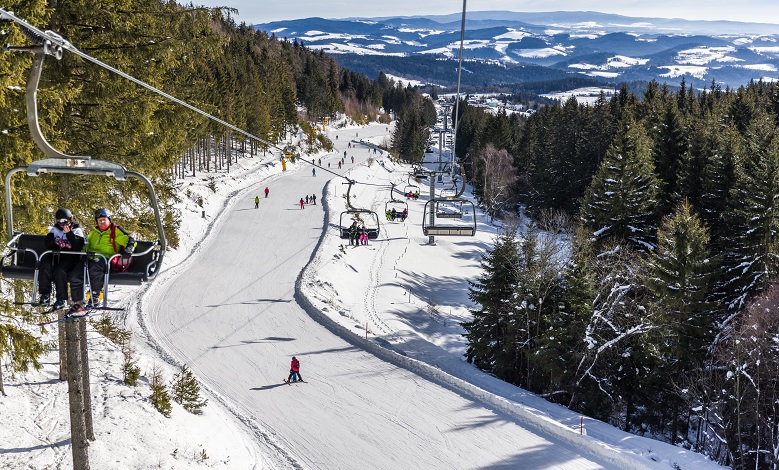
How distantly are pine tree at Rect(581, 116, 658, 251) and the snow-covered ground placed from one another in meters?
10.0

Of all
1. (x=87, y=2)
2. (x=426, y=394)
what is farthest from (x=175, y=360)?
(x=87, y=2)

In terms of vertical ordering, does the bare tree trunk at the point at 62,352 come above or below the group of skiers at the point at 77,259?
below

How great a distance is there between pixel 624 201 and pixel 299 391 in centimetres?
2374

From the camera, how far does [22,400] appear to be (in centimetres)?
Answer: 1270

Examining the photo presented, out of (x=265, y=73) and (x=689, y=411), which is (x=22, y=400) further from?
(x=265, y=73)

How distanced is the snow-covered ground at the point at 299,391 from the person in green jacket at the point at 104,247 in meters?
5.34

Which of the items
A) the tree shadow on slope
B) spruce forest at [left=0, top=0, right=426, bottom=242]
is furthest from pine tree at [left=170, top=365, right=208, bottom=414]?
the tree shadow on slope

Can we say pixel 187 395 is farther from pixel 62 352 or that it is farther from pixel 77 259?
pixel 77 259

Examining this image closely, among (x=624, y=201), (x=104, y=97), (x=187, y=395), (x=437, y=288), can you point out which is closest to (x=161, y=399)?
(x=187, y=395)

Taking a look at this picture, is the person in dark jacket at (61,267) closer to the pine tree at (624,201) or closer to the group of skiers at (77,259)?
the group of skiers at (77,259)

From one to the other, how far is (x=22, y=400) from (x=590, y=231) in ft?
98.7

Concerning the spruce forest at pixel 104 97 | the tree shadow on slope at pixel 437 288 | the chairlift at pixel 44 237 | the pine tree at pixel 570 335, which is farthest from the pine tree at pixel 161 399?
the tree shadow on slope at pixel 437 288

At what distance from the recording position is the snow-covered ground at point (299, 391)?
1327 cm

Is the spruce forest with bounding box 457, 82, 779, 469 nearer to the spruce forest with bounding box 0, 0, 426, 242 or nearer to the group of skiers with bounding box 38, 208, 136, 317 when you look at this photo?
the spruce forest with bounding box 0, 0, 426, 242
